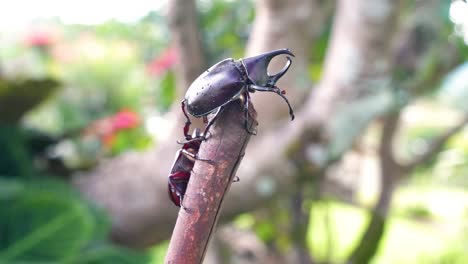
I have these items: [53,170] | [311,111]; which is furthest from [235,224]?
[311,111]

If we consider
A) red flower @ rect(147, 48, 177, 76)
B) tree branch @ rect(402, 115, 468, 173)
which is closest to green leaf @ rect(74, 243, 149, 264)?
red flower @ rect(147, 48, 177, 76)

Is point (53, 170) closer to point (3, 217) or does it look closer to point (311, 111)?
point (3, 217)

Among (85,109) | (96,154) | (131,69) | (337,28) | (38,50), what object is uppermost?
(131,69)

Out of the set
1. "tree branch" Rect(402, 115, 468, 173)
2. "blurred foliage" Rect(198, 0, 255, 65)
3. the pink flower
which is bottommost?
"tree branch" Rect(402, 115, 468, 173)

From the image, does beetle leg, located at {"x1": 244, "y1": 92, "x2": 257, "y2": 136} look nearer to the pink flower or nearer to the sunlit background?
the sunlit background

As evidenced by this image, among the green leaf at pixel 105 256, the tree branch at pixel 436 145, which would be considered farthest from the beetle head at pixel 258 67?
the tree branch at pixel 436 145

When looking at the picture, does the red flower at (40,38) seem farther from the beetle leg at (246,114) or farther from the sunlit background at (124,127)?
the beetle leg at (246,114)
